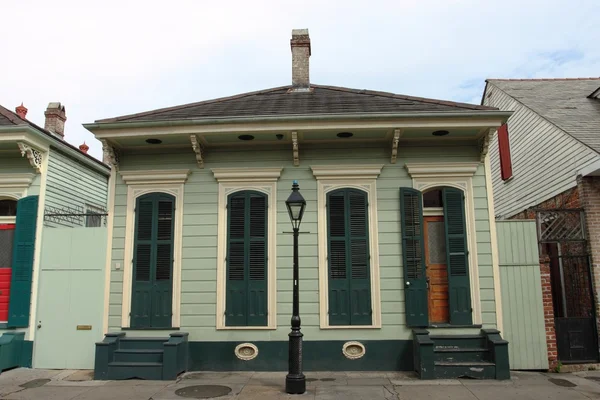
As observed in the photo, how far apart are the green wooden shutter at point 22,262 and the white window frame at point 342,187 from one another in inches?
220

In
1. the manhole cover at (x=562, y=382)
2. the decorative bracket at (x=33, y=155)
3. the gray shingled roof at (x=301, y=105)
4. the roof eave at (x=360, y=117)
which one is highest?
the gray shingled roof at (x=301, y=105)

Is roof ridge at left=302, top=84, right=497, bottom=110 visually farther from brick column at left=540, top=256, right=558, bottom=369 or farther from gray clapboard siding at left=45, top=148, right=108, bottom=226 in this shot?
gray clapboard siding at left=45, top=148, right=108, bottom=226

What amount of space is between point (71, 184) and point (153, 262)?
11.0 ft

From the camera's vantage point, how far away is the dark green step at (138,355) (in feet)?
26.2

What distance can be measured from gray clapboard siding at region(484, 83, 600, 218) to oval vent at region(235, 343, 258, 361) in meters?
7.20

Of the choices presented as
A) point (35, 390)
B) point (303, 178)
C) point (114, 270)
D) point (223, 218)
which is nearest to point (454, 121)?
point (303, 178)

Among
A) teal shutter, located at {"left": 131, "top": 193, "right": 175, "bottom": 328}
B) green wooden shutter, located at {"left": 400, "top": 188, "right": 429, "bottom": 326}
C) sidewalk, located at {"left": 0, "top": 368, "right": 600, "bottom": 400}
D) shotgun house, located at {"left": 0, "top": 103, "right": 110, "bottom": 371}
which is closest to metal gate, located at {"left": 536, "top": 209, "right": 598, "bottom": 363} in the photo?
sidewalk, located at {"left": 0, "top": 368, "right": 600, "bottom": 400}

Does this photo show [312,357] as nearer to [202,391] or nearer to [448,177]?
[202,391]

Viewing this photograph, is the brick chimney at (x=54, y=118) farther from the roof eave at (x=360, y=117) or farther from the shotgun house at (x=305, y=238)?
the roof eave at (x=360, y=117)

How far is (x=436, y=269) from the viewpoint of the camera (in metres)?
8.53

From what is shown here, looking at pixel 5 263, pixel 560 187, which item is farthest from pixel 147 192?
pixel 560 187

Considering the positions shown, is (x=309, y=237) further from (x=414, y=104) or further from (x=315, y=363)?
(x=414, y=104)

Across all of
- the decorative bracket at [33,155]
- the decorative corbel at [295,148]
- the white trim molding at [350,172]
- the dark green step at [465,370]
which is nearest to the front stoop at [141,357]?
the decorative bracket at [33,155]

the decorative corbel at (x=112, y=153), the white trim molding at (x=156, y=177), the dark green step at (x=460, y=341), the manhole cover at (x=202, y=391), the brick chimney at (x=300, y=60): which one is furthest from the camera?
the brick chimney at (x=300, y=60)
